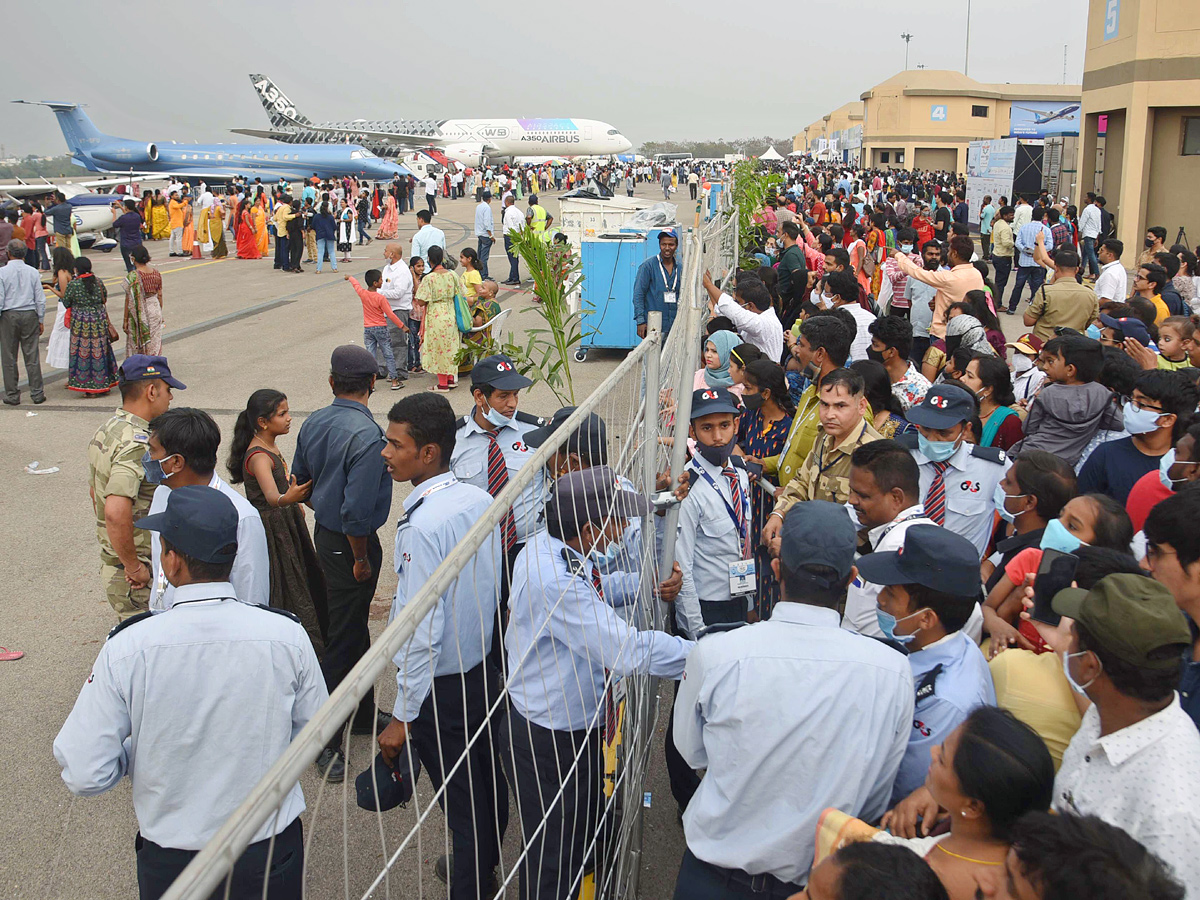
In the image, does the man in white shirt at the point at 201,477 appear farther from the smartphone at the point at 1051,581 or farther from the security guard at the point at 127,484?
the smartphone at the point at 1051,581

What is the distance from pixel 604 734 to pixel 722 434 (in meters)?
1.36

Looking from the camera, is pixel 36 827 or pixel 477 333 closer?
pixel 36 827

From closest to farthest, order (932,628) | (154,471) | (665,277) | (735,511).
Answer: (932,628)
(735,511)
(154,471)
(665,277)

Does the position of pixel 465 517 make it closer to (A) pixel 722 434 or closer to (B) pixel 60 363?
(A) pixel 722 434

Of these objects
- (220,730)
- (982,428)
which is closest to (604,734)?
(220,730)

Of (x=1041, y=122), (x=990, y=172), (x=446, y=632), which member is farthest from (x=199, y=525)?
(x=1041, y=122)

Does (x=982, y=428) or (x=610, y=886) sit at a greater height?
(x=982, y=428)

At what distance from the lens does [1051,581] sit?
256cm

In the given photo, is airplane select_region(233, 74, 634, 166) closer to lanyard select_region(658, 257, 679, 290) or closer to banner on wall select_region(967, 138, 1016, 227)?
banner on wall select_region(967, 138, 1016, 227)

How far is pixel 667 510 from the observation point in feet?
9.93

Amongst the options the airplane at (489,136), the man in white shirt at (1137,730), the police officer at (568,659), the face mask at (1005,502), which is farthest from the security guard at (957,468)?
the airplane at (489,136)

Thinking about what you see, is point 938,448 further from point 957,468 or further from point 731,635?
point 731,635

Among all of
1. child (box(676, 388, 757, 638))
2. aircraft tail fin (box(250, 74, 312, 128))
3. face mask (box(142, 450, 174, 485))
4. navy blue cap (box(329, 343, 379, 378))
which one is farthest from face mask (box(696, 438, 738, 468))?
aircraft tail fin (box(250, 74, 312, 128))

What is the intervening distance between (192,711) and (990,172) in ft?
78.4
